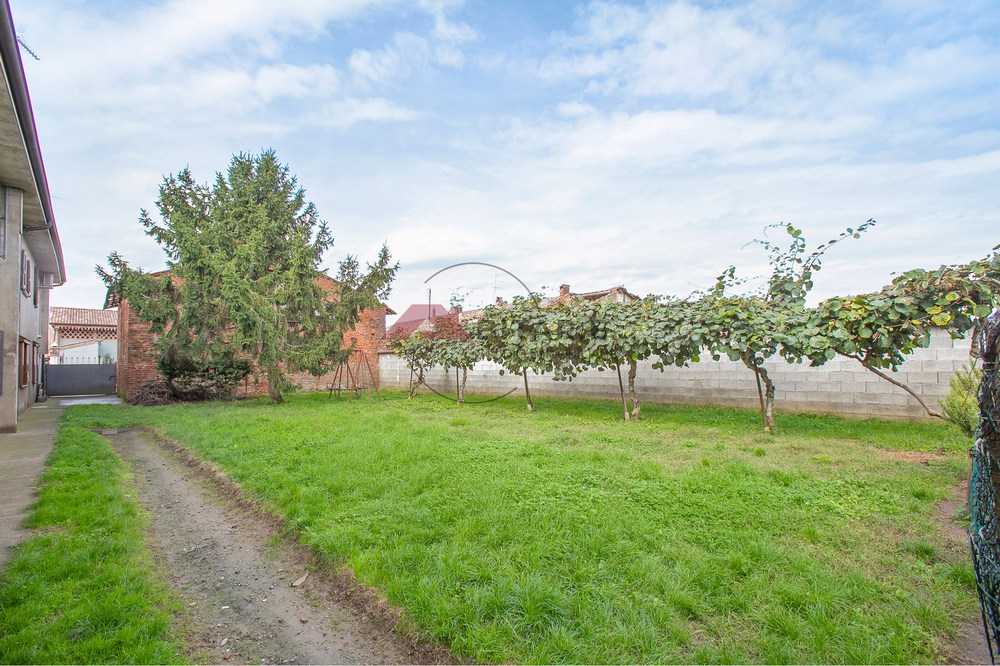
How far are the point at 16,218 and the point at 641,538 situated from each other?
446 inches

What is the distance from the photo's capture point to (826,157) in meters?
8.72

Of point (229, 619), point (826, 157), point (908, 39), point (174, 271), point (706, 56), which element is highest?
point (706, 56)

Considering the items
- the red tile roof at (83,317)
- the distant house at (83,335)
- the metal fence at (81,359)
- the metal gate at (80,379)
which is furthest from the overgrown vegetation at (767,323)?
the red tile roof at (83,317)

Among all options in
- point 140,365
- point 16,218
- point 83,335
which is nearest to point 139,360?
point 140,365

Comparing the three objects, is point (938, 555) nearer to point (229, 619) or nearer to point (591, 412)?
point (229, 619)

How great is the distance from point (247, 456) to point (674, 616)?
5439 millimetres

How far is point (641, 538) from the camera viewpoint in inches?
128

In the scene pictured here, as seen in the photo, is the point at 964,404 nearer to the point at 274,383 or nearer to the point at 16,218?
the point at 274,383

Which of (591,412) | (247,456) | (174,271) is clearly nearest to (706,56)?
(591,412)

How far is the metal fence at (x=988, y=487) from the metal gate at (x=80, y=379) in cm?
2465

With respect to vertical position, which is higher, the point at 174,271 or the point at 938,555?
the point at 174,271

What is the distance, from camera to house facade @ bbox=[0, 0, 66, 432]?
5723 mm

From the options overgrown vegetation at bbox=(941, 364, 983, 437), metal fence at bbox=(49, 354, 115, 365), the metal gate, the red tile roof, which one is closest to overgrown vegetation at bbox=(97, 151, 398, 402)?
the metal gate

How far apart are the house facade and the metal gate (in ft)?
24.1
